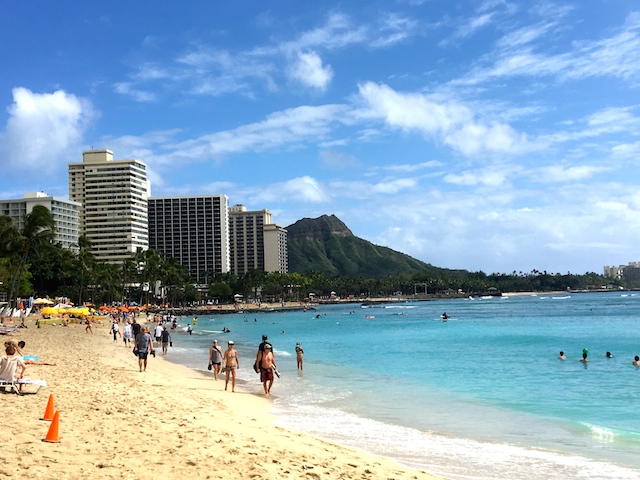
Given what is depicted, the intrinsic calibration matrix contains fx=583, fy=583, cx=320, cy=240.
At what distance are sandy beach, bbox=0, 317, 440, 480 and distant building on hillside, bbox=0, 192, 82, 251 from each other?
150888mm

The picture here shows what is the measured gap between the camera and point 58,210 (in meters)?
152

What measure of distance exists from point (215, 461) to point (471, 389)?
43.9ft

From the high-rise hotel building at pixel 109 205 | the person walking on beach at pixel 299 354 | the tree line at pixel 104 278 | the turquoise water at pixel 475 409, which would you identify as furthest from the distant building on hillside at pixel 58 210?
the person walking on beach at pixel 299 354

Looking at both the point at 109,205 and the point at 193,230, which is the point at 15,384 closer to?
the point at 109,205

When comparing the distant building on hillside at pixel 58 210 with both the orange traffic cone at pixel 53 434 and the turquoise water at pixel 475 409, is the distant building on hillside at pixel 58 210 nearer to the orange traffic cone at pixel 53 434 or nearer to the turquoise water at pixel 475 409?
the turquoise water at pixel 475 409

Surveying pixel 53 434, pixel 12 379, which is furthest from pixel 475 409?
pixel 12 379

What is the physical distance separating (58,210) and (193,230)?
46.2 m

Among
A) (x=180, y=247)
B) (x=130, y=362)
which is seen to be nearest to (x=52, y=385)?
(x=130, y=362)

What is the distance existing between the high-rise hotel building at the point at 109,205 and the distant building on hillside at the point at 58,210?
12.5 feet

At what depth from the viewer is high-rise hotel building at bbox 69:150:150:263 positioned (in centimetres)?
16012

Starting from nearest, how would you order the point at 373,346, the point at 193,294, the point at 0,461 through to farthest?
the point at 0,461 < the point at 373,346 < the point at 193,294

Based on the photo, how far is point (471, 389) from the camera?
1920 cm

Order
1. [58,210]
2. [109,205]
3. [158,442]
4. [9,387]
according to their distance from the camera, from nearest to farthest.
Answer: [158,442] → [9,387] → [58,210] → [109,205]

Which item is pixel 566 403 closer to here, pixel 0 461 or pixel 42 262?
pixel 0 461
